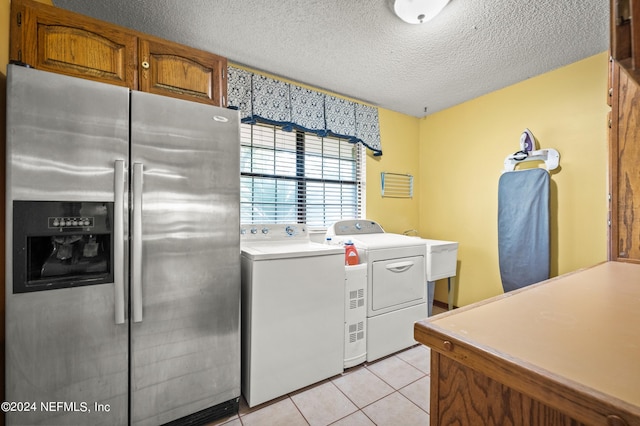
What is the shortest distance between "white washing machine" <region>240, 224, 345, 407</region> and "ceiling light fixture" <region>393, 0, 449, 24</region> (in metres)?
1.62

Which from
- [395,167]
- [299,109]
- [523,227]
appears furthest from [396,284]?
[299,109]

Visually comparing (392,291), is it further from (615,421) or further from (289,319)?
(615,421)

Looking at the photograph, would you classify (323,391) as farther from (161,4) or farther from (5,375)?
(161,4)

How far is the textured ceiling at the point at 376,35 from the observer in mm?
1730

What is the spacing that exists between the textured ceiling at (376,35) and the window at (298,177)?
2.04 ft

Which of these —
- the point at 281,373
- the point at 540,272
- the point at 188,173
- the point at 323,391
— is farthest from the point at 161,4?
the point at 540,272

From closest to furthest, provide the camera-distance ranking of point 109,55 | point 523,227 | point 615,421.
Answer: point 615,421
point 109,55
point 523,227

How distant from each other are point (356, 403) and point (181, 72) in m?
2.38

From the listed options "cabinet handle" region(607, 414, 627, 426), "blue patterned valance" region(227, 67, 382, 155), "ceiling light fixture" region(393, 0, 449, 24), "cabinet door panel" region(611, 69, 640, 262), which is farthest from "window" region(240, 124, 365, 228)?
"cabinet handle" region(607, 414, 627, 426)

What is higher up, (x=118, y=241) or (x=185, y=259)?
(x=118, y=241)

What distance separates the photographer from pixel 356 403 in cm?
177

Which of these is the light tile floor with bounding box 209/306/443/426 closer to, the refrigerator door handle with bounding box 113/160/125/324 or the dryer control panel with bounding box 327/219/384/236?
the refrigerator door handle with bounding box 113/160/125/324

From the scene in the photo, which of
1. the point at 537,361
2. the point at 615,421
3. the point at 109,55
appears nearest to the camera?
the point at 615,421

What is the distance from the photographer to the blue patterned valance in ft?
7.82
